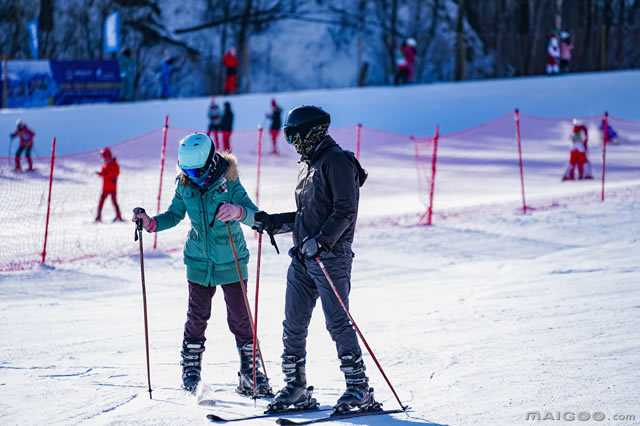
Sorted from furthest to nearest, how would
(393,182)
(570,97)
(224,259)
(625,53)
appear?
(625,53) < (570,97) < (393,182) < (224,259)

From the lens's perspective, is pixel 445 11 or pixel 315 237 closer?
pixel 315 237

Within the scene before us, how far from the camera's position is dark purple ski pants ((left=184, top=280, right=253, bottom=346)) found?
475 centimetres

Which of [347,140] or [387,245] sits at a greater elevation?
[347,140]

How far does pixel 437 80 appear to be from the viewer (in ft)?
101

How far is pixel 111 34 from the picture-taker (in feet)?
82.2

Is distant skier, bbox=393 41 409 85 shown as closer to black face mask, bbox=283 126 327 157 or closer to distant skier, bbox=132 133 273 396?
distant skier, bbox=132 133 273 396

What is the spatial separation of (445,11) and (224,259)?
29786 millimetres

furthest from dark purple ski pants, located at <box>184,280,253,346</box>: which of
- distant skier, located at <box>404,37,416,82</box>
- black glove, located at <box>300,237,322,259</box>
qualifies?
distant skier, located at <box>404,37,416,82</box>

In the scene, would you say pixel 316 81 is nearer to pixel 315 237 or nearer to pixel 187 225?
pixel 187 225

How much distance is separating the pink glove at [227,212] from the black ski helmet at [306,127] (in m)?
0.49

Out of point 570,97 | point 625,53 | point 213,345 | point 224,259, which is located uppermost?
point 625,53

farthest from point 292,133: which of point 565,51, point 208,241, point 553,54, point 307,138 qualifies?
point 565,51

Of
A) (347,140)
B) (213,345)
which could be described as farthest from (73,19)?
(213,345)

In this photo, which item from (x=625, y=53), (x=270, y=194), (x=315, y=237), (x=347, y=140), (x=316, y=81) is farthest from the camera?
(x=316, y=81)
